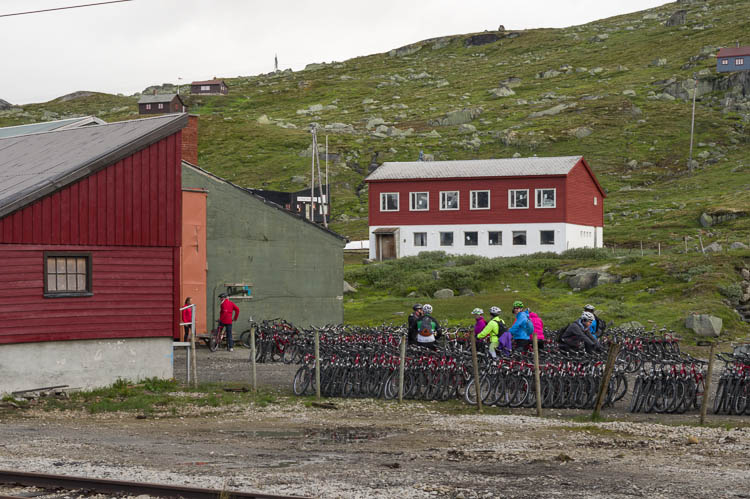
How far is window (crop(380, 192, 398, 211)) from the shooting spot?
6712 cm

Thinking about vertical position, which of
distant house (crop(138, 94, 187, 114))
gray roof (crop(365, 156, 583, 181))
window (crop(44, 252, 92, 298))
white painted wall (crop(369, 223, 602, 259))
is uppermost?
distant house (crop(138, 94, 187, 114))

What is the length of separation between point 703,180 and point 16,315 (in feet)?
272

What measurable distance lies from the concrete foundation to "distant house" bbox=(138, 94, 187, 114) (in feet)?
456

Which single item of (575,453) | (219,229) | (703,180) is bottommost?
(575,453)

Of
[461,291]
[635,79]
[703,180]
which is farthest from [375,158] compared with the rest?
[461,291]

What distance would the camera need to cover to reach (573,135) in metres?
Answer: 115

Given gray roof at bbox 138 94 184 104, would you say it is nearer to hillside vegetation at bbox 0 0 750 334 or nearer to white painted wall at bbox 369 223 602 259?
hillside vegetation at bbox 0 0 750 334

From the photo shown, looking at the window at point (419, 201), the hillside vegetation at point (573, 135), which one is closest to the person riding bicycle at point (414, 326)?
the hillside vegetation at point (573, 135)

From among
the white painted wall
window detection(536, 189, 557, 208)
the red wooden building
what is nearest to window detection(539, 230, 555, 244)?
the white painted wall

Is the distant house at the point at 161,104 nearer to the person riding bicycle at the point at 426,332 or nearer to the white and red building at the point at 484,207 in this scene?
the white and red building at the point at 484,207

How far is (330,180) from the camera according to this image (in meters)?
111

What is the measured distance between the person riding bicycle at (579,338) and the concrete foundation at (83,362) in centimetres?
933

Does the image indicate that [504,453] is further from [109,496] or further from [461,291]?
[461,291]

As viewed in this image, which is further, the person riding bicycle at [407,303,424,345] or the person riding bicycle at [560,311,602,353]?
the person riding bicycle at [407,303,424,345]
